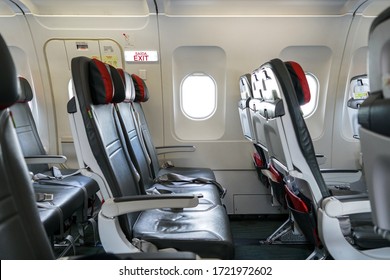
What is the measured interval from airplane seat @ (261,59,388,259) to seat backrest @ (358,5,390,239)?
77 cm

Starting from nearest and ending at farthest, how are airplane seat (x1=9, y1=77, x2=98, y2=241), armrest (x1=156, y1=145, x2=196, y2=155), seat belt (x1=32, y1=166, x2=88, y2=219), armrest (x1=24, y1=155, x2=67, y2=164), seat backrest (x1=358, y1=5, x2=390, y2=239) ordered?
seat backrest (x1=358, y1=5, x2=390, y2=239) < airplane seat (x1=9, y1=77, x2=98, y2=241) < seat belt (x1=32, y1=166, x2=88, y2=219) < armrest (x1=24, y1=155, x2=67, y2=164) < armrest (x1=156, y1=145, x2=196, y2=155)

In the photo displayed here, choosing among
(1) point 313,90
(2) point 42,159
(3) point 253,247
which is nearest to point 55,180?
(2) point 42,159

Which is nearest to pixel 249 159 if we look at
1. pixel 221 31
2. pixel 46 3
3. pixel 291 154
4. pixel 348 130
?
pixel 348 130

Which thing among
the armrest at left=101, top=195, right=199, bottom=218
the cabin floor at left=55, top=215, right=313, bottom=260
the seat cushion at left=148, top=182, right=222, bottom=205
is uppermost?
the armrest at left=101, top=195, right=199, bottom=218

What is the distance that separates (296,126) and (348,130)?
2.22 m

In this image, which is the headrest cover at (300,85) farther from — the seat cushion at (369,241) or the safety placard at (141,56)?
the safety placard at (141,56)

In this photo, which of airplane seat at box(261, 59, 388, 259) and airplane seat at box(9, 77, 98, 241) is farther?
airplane seat at box(9, 77, 98, 241)

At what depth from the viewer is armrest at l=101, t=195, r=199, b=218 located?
4.63 feet

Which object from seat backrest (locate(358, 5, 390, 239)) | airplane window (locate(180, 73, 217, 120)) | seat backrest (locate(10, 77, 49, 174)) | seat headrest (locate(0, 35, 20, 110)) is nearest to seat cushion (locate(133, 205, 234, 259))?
seat backrest (locate(358, 5, 390, 239))

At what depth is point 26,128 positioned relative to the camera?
296cm

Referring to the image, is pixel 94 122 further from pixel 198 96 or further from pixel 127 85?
pixel 198 96

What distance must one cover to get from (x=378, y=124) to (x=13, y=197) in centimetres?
96

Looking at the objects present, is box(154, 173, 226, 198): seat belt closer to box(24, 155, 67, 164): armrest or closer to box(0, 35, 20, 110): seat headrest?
box(24, 155, 67, 164): armrest
